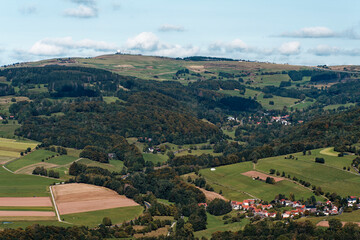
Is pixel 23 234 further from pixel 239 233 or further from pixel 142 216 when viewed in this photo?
pixel 239 233

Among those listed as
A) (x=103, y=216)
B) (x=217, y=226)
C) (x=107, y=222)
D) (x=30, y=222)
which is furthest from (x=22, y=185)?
(x=217, y=226)

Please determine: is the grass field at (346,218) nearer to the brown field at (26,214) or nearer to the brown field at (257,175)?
the brown field at (257,175)

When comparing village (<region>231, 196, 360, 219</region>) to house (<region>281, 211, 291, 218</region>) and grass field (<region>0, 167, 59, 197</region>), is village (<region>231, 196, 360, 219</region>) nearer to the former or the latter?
house (<region>281, 211, 291, 218</region>)

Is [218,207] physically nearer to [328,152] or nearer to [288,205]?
[288,205]

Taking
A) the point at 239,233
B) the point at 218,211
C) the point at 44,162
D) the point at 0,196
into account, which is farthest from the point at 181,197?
the point at 44,162

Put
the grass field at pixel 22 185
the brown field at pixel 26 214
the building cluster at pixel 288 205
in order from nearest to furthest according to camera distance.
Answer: the brown field at pixel 26 214 < the building cluster at pixel 288 205 < the grass field at pixel 22 185

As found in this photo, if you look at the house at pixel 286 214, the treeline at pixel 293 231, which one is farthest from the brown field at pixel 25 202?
the house at pixel 286 214

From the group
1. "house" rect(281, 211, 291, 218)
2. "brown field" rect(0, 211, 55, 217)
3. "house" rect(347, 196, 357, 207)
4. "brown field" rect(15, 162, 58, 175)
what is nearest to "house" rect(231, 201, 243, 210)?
"house" rect(281, 211, 291, 218)
